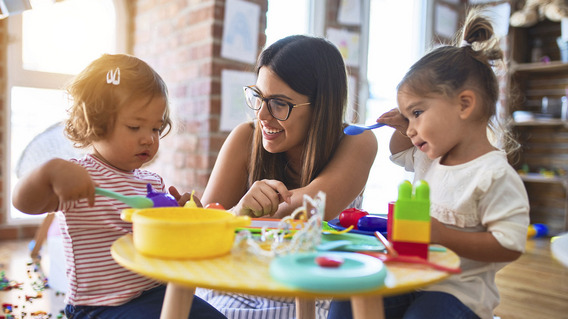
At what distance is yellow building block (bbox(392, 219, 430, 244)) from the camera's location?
61cm

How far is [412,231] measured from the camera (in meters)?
0.61

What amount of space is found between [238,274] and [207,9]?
1866 mm

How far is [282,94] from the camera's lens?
3.90 ft

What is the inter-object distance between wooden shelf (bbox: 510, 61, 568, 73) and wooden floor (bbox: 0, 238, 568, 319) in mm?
1652

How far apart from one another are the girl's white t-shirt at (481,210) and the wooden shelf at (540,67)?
10.2ft

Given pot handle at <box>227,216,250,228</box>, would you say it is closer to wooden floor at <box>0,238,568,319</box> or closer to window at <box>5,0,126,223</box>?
wooden floor at <box>0,238,568,319</box>

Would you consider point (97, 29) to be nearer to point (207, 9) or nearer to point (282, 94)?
point (207, 9)

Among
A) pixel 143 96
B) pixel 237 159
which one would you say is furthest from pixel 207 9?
pixel 143 96

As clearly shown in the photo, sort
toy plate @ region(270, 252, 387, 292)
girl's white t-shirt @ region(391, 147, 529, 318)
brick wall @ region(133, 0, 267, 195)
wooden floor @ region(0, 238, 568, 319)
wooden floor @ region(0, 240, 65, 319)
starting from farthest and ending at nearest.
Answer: brick wall @ region(133, 0, 267, 195)
wooden floor @ region(0, 238, 568, 319)
wooden floor @ region(0, 240, 65, 319)
girl's white t-shirt @ region(391, 147, 529, 318)
toy plate @ region(270, 252, 387, 292)

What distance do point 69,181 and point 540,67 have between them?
388 cm

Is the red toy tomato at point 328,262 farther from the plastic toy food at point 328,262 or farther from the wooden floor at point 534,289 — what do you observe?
the wooden floor at point 534,289

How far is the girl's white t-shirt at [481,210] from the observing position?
0.76 m

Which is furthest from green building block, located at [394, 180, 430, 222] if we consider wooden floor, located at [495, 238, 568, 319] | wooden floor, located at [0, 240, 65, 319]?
wooden floor, located at [495, 238, 568, 319]

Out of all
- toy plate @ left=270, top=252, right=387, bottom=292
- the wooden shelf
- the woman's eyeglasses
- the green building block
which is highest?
the wooden shelf
